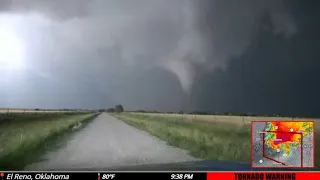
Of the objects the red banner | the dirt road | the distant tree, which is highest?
the distant tree

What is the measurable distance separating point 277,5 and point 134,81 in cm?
201

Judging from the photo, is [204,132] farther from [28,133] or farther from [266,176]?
[28,133]

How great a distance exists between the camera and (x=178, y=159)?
582 centimetres

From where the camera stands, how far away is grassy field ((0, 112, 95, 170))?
5.48 m

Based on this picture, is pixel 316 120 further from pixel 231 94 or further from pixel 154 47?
pixel 154 47

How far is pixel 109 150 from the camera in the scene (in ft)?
18.8

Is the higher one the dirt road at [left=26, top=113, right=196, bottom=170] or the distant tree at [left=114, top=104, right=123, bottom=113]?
the distant tree at [left=114, top=104, right=123, bottom=113]

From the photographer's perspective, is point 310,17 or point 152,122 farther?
point 152,122

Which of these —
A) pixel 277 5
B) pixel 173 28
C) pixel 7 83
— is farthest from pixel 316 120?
pixel 7 83

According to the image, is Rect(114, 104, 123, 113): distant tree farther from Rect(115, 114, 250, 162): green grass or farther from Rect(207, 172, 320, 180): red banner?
Rect(207, 172, 320, 180): red banner

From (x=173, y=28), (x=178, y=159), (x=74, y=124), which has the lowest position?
(x=178, y=159)
